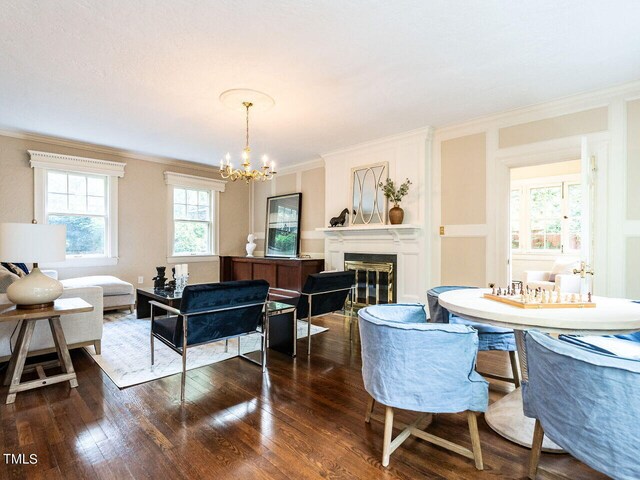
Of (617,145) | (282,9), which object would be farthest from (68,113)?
(617,145)

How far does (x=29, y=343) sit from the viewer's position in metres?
2.50

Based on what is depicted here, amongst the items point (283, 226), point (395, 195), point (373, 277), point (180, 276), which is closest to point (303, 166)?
point (283, 226)

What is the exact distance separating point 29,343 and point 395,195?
13.5 ft

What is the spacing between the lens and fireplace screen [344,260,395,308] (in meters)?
4.82

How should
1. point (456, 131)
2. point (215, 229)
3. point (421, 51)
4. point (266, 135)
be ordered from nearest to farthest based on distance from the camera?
point (421, 51) < point (456, 131) < point (266, 135) < point (215, 229)

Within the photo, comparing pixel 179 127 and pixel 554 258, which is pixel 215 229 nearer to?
pixel 179 127

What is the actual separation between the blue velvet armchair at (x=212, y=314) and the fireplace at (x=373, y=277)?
2490mm

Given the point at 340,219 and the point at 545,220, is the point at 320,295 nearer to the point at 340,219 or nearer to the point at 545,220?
the point at 340,219

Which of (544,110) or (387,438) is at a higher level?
(544,110)

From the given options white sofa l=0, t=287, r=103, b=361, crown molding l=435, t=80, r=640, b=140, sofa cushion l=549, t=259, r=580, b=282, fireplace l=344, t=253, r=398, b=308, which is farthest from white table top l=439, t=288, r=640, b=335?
sofa cushion l=549, t=259, r=580, b=282

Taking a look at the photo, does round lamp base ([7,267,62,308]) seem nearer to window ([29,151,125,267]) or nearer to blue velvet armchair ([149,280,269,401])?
blue velvet armchair ([149,280,269,401])

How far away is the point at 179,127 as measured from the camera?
14.5 ft

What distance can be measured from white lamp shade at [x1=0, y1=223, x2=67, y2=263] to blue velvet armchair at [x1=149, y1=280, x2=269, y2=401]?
2.73 feet

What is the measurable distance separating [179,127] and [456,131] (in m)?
3.60
